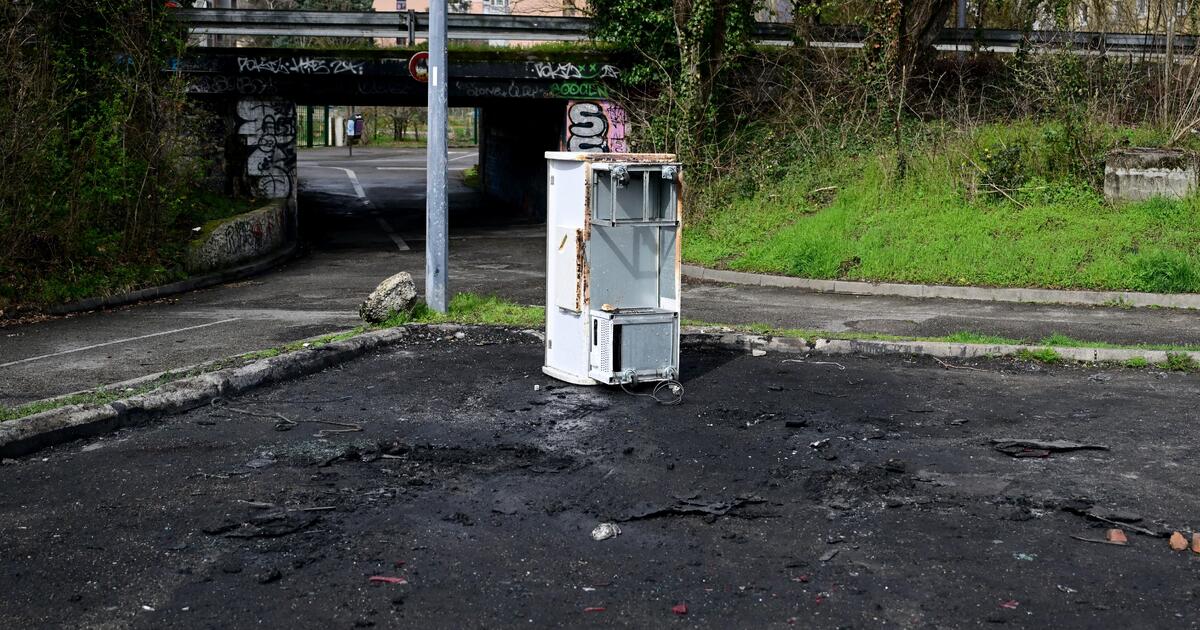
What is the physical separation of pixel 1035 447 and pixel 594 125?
674 inches

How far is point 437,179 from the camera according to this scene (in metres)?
12.6

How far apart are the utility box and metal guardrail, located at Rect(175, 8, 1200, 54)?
1422 centimetres

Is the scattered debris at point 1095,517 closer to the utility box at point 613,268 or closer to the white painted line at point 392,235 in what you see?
the utility box at point 613,268

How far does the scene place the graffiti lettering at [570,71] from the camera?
2330 centimetres

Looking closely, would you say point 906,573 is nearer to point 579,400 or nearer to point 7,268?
point 579,400

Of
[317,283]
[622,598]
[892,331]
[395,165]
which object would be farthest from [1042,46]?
[395,165]

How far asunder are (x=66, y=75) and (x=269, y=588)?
13.1m

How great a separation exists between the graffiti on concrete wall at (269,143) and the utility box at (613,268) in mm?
14582

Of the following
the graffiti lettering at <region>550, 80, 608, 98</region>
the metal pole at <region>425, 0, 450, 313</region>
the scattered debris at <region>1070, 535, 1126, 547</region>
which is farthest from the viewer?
the graffiti lettering at <region>550, 80, 608, 98</region>

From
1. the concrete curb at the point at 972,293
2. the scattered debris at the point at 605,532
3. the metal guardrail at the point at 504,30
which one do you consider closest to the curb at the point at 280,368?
the scattered debris at the point at 605,532

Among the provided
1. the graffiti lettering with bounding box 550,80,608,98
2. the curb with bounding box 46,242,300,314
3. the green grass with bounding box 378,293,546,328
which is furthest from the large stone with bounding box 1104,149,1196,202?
the curb with bounding box 46,242,300,314

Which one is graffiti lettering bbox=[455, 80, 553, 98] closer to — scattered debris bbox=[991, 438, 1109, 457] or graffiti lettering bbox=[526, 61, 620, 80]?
graffiti lettering bbox=[526, 61, 620, 80]

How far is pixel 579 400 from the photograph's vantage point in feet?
30.2

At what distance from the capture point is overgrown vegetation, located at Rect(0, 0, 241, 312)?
14.6m
